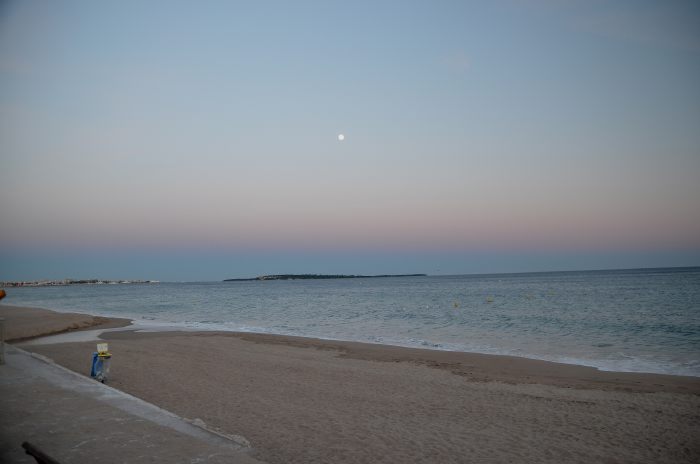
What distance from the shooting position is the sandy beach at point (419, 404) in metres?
7.02

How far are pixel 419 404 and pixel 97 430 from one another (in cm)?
617

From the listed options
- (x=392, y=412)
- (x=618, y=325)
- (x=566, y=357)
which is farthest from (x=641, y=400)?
(x=618, y=325)

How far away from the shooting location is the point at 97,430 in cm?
625

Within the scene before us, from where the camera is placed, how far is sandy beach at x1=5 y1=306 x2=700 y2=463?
7.02m

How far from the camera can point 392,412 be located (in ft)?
29.6

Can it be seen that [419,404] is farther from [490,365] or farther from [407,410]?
[490,365]

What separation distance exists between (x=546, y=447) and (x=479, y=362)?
28.1 ft

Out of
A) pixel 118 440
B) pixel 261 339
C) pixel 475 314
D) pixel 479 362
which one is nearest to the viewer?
pixel 118 440

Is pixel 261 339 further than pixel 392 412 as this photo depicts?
Yes

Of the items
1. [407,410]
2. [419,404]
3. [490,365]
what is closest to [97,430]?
[407,410]

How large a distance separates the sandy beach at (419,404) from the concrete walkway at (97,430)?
96cm

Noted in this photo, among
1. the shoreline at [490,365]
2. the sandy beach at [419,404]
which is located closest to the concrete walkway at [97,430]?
the sandy beach at [419,404]

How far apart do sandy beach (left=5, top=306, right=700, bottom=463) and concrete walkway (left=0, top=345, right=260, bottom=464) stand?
0.96 m

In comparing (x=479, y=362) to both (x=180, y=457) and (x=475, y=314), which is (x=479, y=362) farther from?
(x=475, y=314)
